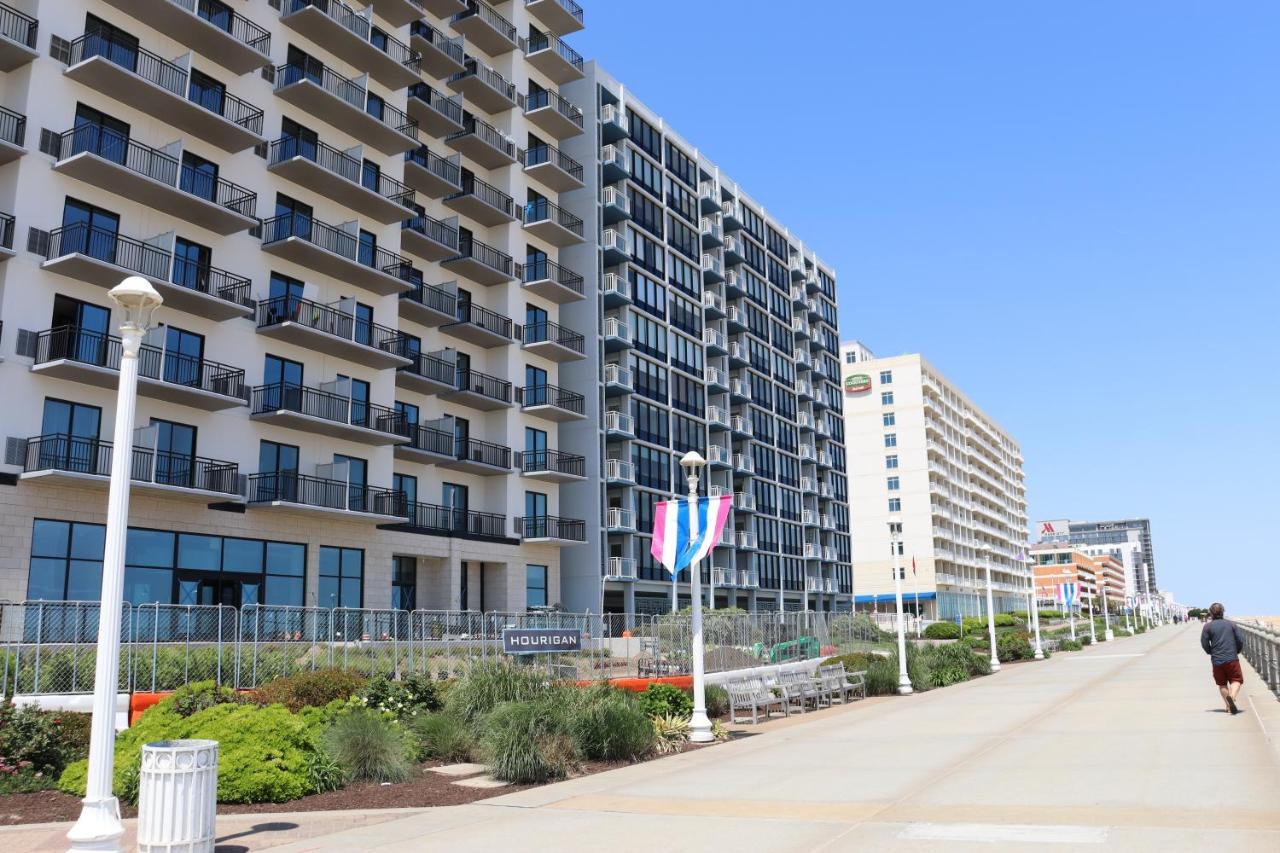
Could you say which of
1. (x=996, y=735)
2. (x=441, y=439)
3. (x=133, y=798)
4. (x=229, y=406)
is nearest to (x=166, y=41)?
(x=229, y=406)

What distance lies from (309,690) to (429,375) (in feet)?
93.3

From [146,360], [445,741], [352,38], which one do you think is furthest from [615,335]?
[445,741]

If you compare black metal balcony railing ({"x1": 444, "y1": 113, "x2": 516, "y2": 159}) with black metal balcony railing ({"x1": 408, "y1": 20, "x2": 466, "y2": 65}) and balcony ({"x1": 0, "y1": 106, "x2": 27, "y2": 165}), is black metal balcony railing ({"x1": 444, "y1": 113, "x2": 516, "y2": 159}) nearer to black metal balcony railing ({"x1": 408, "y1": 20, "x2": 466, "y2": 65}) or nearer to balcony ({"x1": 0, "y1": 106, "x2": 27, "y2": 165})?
black metal balcony railing ({"x1": 408, "y1": 20, "x2": 466, "y2": 65})

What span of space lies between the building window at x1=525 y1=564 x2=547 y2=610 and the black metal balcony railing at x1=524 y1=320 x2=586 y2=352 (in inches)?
437

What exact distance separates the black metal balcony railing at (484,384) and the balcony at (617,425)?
8.53 metres

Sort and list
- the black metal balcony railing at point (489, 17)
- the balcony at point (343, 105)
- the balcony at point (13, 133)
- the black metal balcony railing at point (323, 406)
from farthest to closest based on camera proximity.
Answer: the black metal balcony railing at point (489, 17)
the balcony at point (343, 105)
the black metal balcony railing at point (323, 406)
the balcony at point (13, 133)

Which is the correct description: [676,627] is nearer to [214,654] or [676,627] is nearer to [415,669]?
[415,669]

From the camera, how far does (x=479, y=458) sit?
46719 millimetres

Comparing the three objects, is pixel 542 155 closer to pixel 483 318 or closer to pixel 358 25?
pixel 483 318

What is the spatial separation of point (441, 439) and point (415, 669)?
22.8 m

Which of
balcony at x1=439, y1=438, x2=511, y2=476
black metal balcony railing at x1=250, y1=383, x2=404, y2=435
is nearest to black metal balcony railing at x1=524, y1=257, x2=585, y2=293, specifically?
balcony at x1=439, y1=438, x2=511, y2=476

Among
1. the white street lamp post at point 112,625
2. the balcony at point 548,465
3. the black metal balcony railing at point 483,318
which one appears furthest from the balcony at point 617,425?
the white street lamp post at point 112,625

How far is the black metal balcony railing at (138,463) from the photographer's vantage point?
94.7ft

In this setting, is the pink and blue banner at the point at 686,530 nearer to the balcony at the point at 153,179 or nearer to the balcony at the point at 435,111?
the balcony at the point at 153,179
